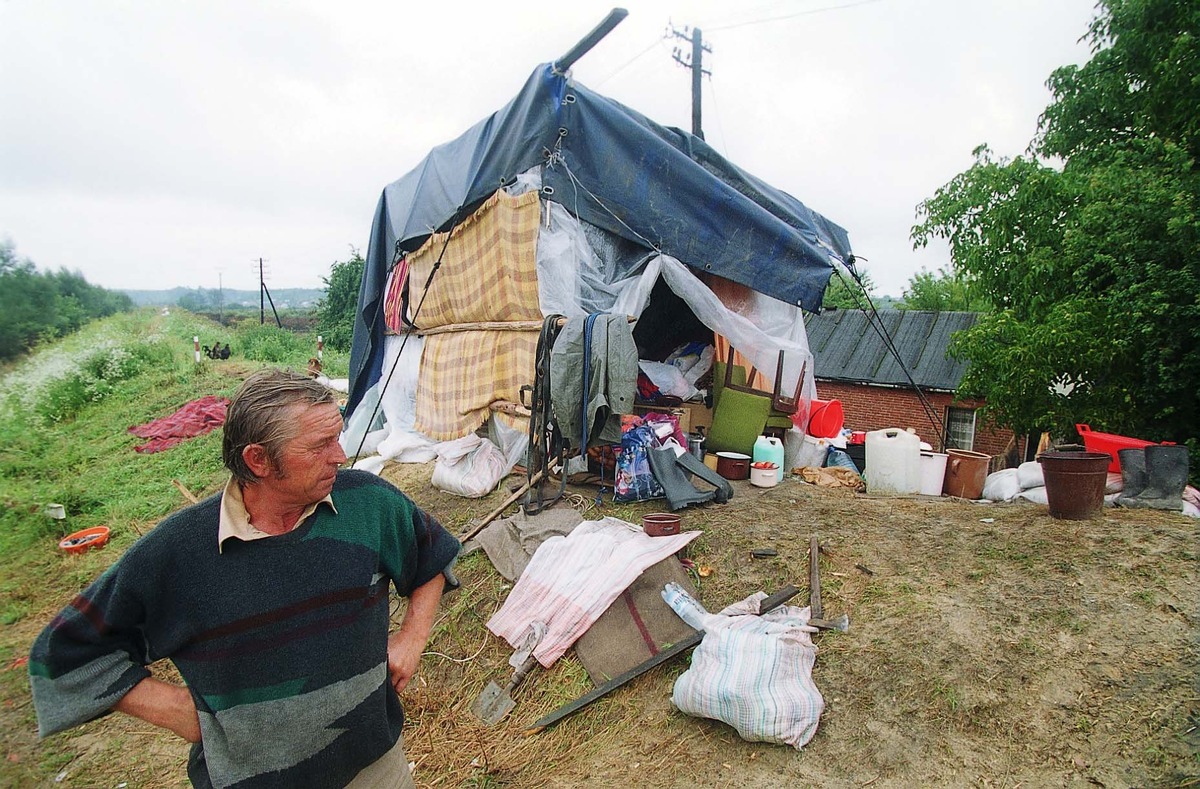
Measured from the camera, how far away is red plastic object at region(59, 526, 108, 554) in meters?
6.21

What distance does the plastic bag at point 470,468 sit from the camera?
5.55 metres

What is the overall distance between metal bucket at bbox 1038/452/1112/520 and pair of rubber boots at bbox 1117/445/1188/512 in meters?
0.47

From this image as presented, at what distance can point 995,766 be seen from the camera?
8.00 ft

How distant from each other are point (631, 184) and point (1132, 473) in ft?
15.0

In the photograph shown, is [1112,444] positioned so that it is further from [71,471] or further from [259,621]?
[71,471]

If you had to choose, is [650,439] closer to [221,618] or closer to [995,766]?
[995,766]

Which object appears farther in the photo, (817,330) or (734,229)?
(817,330)

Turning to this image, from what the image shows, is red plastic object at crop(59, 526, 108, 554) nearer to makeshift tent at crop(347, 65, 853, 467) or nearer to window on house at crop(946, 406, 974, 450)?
makeshift tent at crop(347, 65, 853, 467)

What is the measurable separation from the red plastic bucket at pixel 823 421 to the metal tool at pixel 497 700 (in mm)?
4460

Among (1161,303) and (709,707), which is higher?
(1161,303)

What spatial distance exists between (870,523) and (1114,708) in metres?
2.00

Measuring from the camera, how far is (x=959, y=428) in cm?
1548

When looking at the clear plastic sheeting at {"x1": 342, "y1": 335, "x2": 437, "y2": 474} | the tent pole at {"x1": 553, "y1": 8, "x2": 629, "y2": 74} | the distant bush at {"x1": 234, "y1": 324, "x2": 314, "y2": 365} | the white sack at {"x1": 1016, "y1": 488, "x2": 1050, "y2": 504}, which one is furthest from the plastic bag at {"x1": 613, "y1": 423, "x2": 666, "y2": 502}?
the distant bush at {"x1": 234, "y1": 324, "x2": 314, "y2": 365}

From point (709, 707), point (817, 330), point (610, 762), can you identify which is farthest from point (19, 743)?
point (817, 330)
